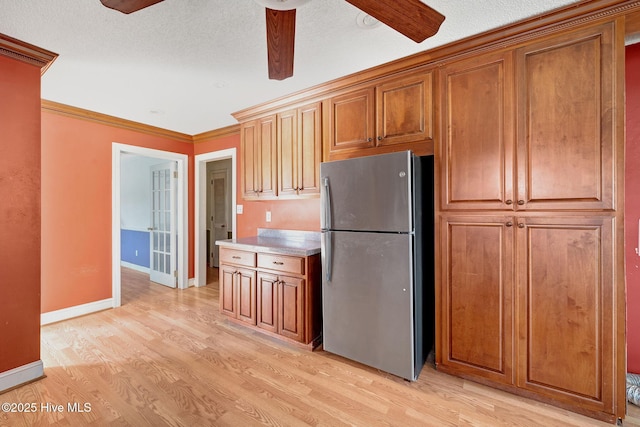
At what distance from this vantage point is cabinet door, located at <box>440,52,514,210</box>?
182cm

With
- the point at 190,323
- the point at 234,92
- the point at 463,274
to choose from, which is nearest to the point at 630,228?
the point at 463,274

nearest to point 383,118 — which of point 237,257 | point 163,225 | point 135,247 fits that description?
point 237,257

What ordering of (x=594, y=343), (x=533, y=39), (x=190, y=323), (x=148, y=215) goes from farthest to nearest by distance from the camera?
(x=148, y=215) < (x=190, y=323) < (x=533, y=39) < (x=594, y=343)

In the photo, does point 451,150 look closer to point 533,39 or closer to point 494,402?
point 533,39

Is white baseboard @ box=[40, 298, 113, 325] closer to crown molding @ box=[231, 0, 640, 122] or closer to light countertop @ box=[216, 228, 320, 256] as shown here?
light countertop @ box=[216, 228, 320, 256]

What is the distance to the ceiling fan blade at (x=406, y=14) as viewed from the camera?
1197mm

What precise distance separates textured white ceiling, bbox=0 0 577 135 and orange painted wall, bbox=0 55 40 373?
1.16 feet

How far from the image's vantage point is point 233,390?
6.30 ft

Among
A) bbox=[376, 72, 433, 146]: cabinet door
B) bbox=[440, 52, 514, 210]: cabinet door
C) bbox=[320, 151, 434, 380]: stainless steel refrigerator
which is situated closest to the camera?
bbox=[440, 52, 514, 210]: cabinet door

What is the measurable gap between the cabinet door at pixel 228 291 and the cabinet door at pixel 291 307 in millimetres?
639

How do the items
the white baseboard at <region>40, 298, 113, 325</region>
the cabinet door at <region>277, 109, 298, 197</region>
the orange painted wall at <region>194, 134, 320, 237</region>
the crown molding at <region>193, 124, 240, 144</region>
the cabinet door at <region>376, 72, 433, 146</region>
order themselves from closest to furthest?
1. the cabinet door at <region>376, 72, 433, 146</region>
2. the cabinet door at <region>277, 109, 298, 197</region>
3. the white baseboard at <region>40, 298, 113, 325</region>
4. the orange painted wall at <region>194, 134, 320, 237</region>
5. the crown molding at <region>193, 124, 240, 144</region>

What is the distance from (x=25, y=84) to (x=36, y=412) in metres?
2.20

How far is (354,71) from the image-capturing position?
2.32 m

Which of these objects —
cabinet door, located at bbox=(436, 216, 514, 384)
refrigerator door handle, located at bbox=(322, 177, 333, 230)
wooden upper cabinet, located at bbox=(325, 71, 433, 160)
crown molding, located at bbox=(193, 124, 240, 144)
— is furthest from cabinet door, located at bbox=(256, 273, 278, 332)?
crown molding, located at bbox=(193, 124, 240, 144)
